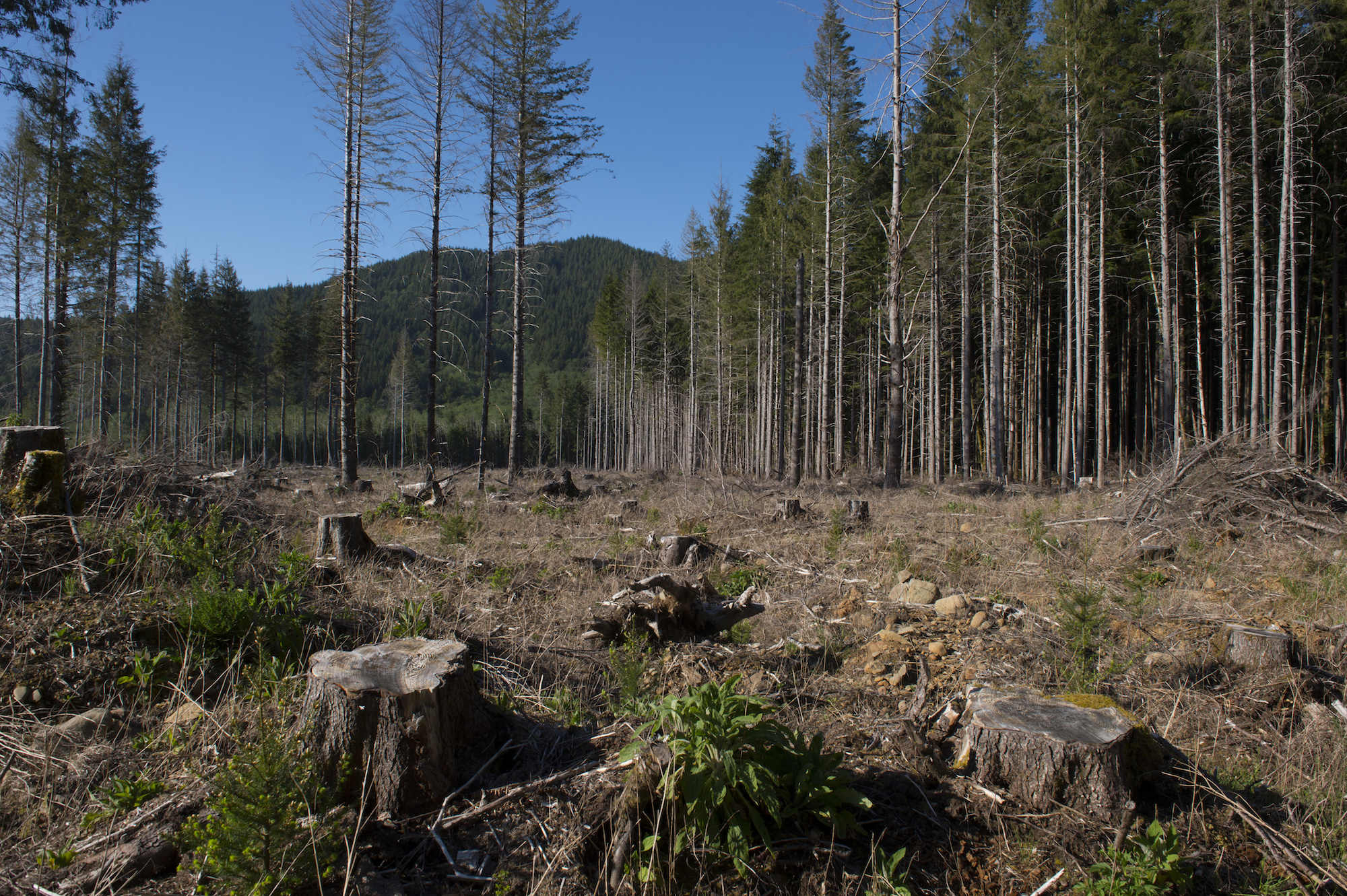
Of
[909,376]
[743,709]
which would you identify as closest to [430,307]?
[743,709]

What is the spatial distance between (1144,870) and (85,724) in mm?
4144

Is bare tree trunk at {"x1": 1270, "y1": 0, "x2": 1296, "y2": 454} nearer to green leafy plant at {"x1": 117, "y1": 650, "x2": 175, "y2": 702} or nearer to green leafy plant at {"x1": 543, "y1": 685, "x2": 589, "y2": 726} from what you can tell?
green leafy plant at {"x1": 543, "y1": 685, "x2": 589, "y2": 726}

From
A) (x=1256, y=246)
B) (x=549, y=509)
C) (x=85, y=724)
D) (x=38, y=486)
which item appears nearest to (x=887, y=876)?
(x=85, y=724)

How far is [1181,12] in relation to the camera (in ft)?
53.4

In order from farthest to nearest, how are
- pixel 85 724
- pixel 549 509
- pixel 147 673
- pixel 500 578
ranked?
pixel 549 509 < pixel 500 578 < pixel 147 673 < pixel 85 724

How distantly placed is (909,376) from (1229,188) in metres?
16.7

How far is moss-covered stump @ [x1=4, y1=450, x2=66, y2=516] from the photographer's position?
4.12 metres

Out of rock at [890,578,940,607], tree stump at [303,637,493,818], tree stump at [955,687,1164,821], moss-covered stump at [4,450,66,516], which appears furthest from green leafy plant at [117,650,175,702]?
rock at [890,578,940,607]

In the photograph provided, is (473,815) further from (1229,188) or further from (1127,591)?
(1229,188)

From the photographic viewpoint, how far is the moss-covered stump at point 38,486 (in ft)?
13.5

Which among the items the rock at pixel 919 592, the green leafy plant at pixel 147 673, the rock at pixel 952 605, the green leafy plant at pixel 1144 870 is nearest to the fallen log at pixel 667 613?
the rock at pixel 919 592

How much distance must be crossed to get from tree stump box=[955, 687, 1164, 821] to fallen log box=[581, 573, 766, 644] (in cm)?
234

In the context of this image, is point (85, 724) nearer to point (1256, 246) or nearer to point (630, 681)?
point (630, 681)

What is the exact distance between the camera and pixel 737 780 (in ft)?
6.66
